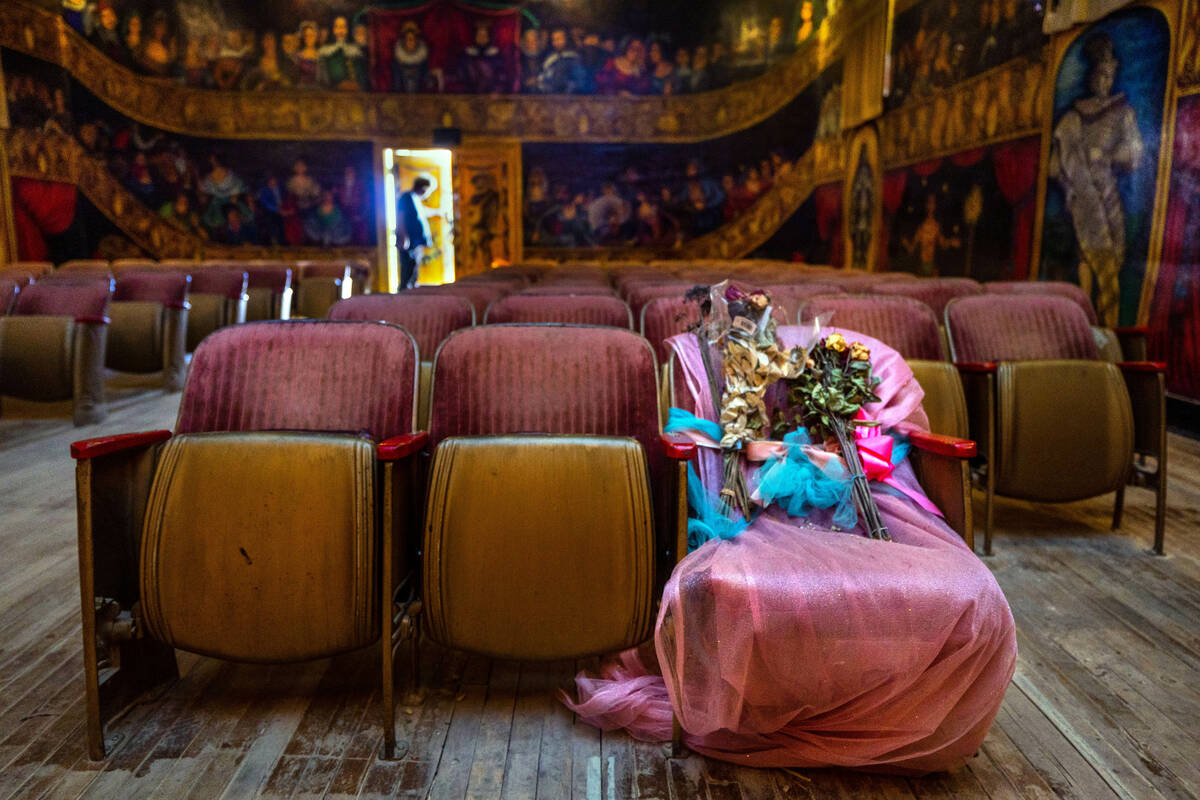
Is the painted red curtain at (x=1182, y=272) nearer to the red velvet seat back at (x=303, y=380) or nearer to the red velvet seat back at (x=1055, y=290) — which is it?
the red velvet seat back at (x=1055, y=290)

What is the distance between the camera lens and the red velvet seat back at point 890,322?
320cm

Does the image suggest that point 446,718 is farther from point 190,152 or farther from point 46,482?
point 190,152

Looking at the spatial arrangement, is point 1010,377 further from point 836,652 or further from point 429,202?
point 429,202

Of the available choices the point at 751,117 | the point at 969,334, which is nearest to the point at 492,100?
the point at 751,117

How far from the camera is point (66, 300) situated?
18.0 feet

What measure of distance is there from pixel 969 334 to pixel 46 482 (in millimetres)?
4370

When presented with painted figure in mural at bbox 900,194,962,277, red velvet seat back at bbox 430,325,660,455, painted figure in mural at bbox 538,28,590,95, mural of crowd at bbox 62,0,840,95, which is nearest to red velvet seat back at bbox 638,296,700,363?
red velvet seat back at bbox 430,325,660,455

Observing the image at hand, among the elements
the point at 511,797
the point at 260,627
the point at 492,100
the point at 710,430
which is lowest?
the point at 511,797

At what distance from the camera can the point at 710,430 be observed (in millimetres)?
2182

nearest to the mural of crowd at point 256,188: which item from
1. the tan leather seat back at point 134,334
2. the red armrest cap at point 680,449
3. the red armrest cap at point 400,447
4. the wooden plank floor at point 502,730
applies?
the tan leather seat back at point 134,334

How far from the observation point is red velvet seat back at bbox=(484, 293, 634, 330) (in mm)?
3564

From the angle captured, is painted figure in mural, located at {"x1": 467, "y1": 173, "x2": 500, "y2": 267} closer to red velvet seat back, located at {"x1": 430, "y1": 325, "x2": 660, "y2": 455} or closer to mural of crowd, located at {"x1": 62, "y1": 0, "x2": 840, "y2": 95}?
mural of crowd, located at {"x1": 62, "y1": 0, "x2": 840, "y2": 95}

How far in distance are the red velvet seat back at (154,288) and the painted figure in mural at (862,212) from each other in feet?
27.1

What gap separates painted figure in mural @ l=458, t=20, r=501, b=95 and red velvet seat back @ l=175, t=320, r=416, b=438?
15.2m
